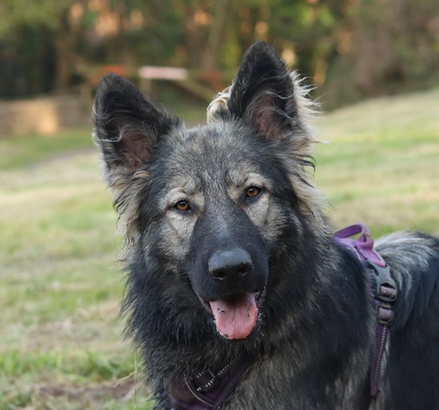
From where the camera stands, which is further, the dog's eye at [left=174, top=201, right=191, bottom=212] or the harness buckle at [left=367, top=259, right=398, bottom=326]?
the dog's eye at [left=174, top=201, right=191, bottom=212]

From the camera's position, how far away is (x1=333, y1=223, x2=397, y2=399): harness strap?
3.52 m

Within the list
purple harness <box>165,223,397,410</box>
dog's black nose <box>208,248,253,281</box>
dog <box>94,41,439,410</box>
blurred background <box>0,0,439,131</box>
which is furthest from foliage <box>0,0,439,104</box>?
dog's black nose <box>208,248,253,281</box>

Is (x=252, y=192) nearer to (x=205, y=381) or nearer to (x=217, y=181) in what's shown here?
(x=217, y=181)

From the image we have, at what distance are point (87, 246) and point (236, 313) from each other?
6135 millimetres

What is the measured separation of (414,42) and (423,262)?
2632 centimetres

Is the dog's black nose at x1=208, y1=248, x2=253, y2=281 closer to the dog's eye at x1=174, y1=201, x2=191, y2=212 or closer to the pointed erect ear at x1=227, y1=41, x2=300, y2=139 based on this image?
the dog's eye at x1=174, y1=201, x2=191, y2=212

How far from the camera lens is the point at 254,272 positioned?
3250 mm

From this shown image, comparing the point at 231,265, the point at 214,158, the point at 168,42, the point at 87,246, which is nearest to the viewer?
the point at 231,265

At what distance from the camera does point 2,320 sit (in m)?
6.60

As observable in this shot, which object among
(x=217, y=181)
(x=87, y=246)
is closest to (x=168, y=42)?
(x=87, y=246)

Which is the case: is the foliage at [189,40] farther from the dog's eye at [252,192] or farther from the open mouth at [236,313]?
the open mouth at [236,313]

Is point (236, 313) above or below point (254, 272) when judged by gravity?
below

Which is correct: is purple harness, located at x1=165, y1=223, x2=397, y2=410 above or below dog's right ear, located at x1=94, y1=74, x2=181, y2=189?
below

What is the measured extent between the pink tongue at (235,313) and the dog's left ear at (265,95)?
1.04 metres
